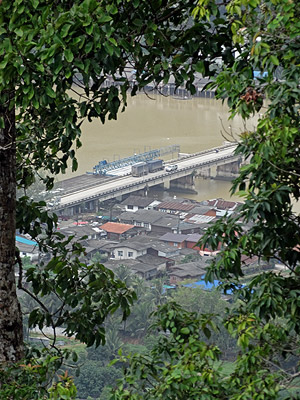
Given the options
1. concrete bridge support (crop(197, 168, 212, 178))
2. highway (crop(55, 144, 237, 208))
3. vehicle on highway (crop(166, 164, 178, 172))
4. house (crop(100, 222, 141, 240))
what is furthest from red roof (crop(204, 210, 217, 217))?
concrete bridge support (crop(197, 168, 212, 178))

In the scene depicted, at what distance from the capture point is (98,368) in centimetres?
914

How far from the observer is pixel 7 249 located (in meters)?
1.67

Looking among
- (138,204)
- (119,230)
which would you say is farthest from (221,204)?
(138,204)

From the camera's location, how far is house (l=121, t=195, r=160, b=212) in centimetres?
1688

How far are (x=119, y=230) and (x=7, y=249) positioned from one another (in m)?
13.6

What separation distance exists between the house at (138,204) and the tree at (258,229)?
1513 centimetres

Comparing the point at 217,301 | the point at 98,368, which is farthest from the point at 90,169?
the point at 98,368

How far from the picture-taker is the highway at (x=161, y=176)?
1677 centimetres

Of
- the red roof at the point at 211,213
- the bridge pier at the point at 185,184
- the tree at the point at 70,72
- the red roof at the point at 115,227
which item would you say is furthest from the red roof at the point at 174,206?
the tree at the point at 70,72

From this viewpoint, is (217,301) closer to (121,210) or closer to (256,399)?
(121,210)

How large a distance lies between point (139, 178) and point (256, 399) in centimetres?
1643

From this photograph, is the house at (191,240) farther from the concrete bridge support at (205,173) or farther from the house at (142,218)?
the concrete bridge support at (205,173)

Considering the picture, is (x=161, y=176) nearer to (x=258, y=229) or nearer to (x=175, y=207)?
(x=175, y=207)

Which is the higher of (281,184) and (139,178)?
(281,184)
